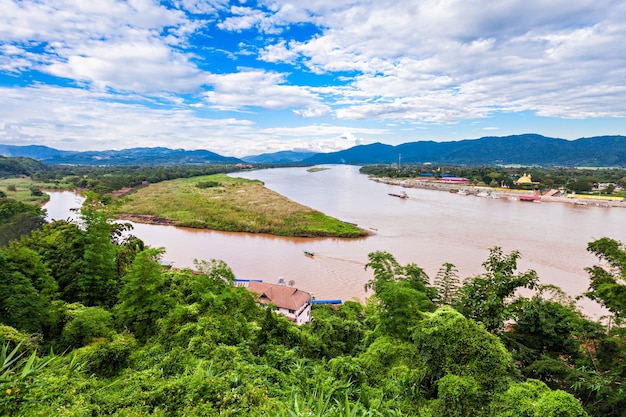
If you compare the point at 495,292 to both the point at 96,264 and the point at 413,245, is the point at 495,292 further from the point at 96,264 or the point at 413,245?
the point at 413,245

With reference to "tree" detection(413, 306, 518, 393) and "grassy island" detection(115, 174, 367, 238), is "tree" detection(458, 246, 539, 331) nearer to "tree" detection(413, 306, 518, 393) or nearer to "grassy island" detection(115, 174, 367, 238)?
"tree" detection(413, 306, 518, 393)

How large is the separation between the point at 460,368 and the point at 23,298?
714 cm

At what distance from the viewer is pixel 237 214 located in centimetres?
A: 3139

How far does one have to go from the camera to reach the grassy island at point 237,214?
26.9m

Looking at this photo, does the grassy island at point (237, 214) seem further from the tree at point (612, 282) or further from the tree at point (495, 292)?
the tree at point (612, 282)

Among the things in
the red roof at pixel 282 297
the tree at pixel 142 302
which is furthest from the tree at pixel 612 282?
the tree at pixel 142 302

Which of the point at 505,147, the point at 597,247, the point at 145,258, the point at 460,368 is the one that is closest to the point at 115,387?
the point at 145,258

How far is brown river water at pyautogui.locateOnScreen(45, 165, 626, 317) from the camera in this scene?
17344 mm

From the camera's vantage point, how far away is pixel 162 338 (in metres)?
5.66

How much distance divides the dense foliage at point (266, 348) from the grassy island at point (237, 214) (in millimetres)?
16653

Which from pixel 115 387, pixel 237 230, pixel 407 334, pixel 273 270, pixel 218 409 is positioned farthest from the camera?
pixel 237 230

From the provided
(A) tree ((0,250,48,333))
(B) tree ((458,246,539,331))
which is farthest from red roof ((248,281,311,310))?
(A) tree ((0,250,48,333))

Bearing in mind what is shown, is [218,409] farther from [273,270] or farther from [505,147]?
[505,147]

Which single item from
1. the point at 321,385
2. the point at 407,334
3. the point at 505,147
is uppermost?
the point at 505,147
